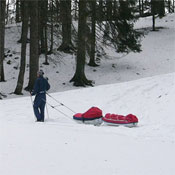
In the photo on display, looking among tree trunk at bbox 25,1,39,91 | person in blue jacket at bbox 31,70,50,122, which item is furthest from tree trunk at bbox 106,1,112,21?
person in blue jacket at bbox 31,70,50,122

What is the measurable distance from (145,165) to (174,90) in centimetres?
597

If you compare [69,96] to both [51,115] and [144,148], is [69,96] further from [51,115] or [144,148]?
[144,148]

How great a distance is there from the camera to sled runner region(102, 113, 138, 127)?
24.8ft

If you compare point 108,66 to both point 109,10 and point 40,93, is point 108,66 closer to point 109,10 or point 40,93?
point 109,10

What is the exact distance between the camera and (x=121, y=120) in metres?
A: 7.76

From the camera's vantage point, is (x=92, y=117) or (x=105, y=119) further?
(x=92, y=117)

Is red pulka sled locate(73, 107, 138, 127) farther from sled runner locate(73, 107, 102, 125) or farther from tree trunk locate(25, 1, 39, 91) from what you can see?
tree trunk locate(25, 1, 39, 91)

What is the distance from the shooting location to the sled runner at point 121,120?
7574mm

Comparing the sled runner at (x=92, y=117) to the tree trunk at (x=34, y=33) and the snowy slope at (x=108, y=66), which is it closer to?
the tree trunk at (x=34, y=33)

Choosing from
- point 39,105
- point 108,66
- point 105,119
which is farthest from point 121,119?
point 108,66

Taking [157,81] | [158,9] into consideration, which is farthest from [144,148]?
[158,9]

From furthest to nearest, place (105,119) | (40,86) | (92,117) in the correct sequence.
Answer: (40,86), (92,117), (105,119)

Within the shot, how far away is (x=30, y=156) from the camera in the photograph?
465 cm

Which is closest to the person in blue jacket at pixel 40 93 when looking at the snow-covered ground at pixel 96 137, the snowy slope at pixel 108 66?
the snow-covered ground at pixel 96 137
